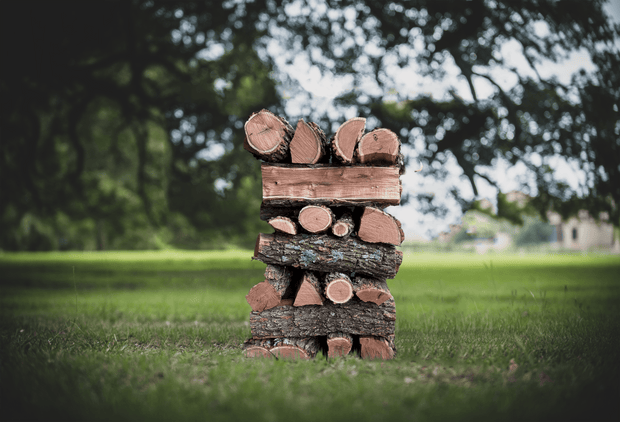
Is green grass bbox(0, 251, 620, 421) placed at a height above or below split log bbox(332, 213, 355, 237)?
below

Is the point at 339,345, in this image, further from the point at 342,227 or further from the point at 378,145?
the point at 378,145

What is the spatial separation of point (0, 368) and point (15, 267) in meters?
8.40

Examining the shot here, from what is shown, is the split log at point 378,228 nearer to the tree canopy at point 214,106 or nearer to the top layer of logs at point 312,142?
the top layer of logs at point 312,142

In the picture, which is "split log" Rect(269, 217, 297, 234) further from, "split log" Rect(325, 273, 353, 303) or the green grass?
the green grass

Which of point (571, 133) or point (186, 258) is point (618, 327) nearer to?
point (571, 133)

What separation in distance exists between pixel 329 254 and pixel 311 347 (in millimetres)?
981

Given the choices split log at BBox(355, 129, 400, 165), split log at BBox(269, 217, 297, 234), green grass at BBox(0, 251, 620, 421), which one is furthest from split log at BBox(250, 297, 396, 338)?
split log at BBox(355, 129, 400, 165)

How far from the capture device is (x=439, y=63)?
11.6 meters

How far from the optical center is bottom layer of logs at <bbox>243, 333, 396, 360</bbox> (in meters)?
3.91

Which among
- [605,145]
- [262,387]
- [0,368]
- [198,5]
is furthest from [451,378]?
[198,5]

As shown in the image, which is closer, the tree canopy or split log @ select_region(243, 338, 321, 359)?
split log @ select_region(243, 338, 321, 359)

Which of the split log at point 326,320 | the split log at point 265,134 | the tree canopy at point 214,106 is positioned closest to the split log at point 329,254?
the split log at point 326,320

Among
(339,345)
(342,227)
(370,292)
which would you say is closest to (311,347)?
(339,345)

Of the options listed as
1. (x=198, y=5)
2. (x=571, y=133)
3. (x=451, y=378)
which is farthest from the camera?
(x=198, y=5)
